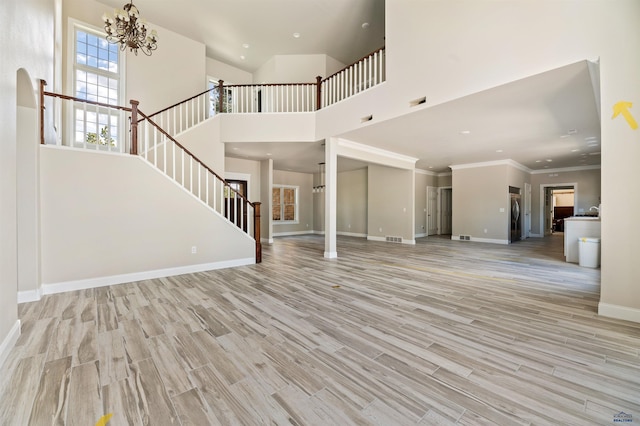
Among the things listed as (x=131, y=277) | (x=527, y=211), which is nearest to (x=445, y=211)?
(x=527, y=211)

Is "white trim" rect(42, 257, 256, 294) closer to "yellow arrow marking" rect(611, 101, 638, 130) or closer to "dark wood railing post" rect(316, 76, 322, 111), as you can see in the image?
"dark wood railing post" rect(316, 76, 322, 111)

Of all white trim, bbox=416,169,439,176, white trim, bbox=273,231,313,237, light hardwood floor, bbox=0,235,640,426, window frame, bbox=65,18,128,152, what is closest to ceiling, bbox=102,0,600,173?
window frame, bbox=65,18,128,152

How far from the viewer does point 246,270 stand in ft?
16.0

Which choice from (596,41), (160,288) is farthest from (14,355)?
(596,41)

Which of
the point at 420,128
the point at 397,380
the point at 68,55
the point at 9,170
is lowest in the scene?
the point at 397,380

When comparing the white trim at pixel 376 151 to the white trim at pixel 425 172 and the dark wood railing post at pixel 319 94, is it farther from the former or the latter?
the white trim at pixel 425 172

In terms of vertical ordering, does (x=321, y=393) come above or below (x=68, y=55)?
below

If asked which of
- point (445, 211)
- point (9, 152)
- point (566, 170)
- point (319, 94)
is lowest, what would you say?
point (445, 211)

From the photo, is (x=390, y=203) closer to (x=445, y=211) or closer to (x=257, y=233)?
(x=445, y=211)

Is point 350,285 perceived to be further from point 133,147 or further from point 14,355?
point 133,147

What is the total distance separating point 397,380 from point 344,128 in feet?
15.7

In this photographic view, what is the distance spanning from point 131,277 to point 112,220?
0.93 m

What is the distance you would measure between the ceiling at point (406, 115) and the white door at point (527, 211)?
4.23 feet

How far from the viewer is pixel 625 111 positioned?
2594 millimetres
